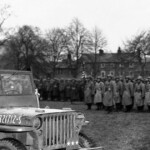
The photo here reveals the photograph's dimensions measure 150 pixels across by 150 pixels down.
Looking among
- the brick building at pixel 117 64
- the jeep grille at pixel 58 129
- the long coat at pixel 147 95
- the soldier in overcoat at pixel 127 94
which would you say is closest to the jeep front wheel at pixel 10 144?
the jeep grille at pixel 58 129

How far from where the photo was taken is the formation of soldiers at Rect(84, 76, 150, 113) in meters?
18.6

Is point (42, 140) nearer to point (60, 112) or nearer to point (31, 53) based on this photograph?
point (60, 112)

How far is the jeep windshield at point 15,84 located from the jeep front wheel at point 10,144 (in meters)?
1.47

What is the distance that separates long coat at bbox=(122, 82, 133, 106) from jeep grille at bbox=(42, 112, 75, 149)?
11212mm

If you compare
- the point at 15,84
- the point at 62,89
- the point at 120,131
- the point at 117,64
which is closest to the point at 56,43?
the point at 117,64

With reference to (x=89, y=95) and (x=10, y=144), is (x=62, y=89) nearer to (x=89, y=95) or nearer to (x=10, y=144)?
(x=89, y=95)

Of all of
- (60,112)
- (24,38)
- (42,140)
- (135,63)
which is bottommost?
(42,140)

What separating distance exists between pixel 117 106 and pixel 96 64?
156 ft

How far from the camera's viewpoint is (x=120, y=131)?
1278cm

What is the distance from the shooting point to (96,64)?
220 feet

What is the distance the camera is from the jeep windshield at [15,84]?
869 cm

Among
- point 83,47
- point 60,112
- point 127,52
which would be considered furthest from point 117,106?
point 83,47

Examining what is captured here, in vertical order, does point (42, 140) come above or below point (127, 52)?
below

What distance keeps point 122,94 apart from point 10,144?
40.7 ft
